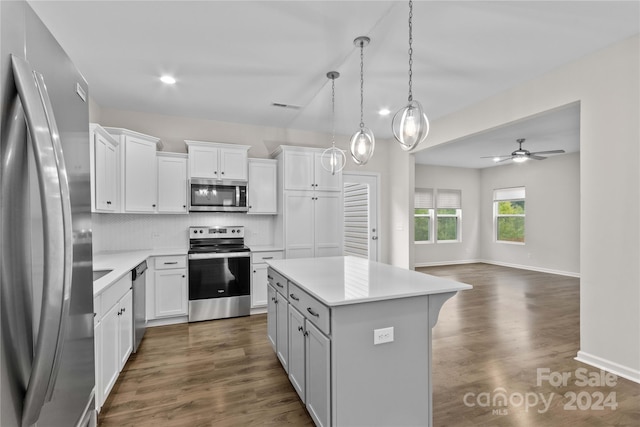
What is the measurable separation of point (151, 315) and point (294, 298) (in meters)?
2.51

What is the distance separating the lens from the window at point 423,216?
26.7 feet

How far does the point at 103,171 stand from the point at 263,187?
1.98 m

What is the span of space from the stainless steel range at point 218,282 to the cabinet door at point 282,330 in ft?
5.00

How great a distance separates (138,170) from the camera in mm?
3773

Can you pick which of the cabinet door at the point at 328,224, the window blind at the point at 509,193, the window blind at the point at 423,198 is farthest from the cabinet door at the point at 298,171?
the window blind at the point at 509,193

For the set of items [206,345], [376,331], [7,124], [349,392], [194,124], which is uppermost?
[194,124]

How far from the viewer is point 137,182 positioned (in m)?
3.78

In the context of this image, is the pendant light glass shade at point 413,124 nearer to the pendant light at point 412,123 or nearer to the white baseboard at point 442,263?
the pendant light at point 412,123

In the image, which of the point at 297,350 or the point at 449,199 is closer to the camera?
the point at 297,350

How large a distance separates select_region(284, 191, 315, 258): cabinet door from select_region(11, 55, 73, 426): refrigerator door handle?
146 inches

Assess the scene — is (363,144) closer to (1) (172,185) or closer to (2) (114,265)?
(2) (114,265)

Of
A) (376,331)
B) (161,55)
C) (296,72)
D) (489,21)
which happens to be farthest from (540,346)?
(161,55)

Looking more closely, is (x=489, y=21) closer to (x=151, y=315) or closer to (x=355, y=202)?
(x=355, y=202)

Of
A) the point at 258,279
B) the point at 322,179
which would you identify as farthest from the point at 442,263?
the point at 258,279
